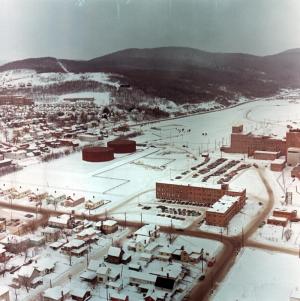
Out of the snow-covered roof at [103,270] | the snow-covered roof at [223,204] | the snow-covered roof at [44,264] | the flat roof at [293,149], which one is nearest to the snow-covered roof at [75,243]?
the snow-covered roof at [44,264]

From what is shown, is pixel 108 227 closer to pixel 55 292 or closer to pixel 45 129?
pixel 55 292

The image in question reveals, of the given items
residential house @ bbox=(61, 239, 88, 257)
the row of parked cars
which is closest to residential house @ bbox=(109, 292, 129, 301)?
residential house @ bbox=(61, 239, 88, 257)

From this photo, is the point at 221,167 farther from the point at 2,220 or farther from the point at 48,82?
the point at 48,82

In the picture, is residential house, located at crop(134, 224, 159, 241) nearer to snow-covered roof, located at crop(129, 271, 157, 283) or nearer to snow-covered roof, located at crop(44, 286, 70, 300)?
snow-covered roof, located at crop(129, 271, 157, 283)

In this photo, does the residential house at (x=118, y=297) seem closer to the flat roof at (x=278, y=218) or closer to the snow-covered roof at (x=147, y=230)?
the snow-covered roof at (x=147, y=230)

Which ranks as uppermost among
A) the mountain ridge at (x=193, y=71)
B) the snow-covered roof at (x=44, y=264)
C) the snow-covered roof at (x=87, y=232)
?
the mountain ridge at (x=193, y=71)
